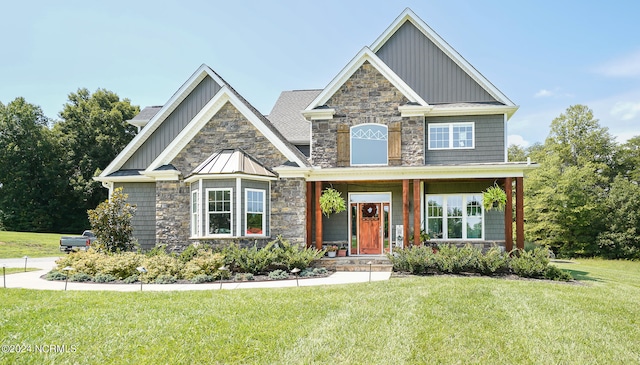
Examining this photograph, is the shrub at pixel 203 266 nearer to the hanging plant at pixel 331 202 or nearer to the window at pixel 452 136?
the hanging plant at pixel 331 202

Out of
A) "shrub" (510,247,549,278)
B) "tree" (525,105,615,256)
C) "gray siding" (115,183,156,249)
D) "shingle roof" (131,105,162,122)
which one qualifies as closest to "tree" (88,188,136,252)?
"gray siding" (115,183,156,249)

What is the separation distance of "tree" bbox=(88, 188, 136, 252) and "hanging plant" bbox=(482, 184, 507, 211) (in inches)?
470

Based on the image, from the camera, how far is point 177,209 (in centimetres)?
1662

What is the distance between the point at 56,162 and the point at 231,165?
112ft

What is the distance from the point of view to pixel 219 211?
15.4 metres

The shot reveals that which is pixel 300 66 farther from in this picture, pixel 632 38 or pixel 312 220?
pixel 632 38

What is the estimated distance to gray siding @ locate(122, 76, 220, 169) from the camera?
18.6 metres

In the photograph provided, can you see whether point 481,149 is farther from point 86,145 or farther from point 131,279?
point 86,145

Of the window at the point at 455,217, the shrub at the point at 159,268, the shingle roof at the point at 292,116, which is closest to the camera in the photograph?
the shrub at the point at 159,268

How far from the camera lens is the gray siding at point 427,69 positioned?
1794 cm

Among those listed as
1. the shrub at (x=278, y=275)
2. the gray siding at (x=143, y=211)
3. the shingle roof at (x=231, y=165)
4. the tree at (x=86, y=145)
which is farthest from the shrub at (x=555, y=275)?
the tree at (x=86, y=145)

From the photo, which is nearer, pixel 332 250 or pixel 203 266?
pixel 203 266

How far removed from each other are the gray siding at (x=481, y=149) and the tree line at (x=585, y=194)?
650 inches

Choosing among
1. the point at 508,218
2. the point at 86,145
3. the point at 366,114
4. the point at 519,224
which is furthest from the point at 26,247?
the point at 519,224
